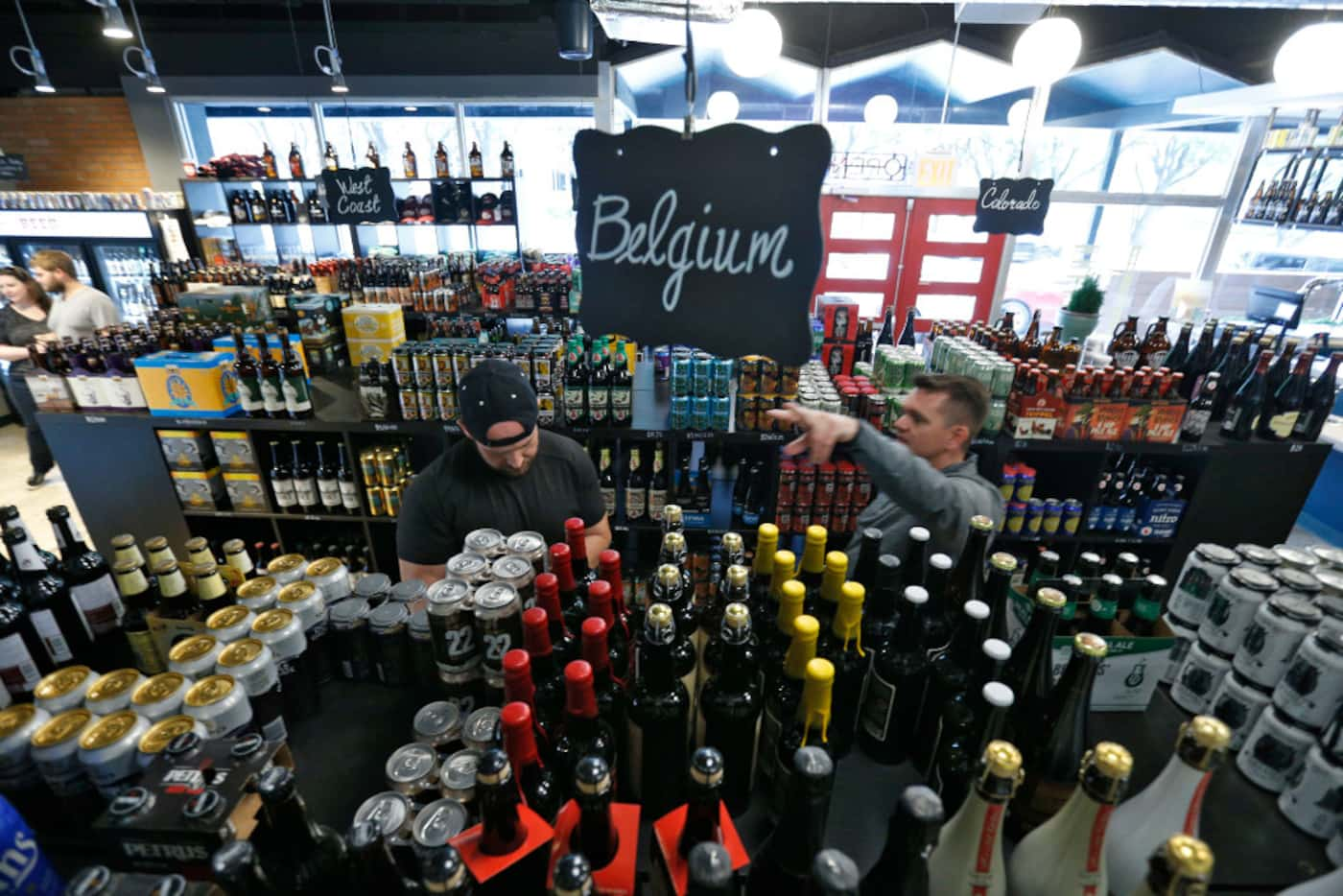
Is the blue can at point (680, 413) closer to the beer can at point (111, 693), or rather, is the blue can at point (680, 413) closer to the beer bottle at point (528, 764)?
the beer bottle at point (528, 764)

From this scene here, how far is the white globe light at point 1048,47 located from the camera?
9.23 feet

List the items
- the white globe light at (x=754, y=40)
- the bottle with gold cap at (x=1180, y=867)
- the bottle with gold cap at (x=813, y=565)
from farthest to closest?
1. the white globe light at (x=754, y=40)
2. the bottle with gold cap at (x=813, y=565)
3. the bottle with gold cap at (x=1180, y=867)

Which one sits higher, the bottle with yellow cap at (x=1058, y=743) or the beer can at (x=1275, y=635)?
the beer can at (x=1275, y=635)

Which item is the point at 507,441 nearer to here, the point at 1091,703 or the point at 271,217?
the point at 1091,703

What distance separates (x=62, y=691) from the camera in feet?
3.48

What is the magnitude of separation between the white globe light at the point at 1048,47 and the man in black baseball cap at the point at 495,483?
2859 mm

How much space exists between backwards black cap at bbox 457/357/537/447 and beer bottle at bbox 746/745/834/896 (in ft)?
4.61

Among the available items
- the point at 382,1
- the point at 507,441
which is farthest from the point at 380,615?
the point at 382,1

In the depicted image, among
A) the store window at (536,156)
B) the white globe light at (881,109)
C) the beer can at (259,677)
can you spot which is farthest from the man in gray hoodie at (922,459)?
the store window at (536,156)

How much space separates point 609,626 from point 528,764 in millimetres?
290

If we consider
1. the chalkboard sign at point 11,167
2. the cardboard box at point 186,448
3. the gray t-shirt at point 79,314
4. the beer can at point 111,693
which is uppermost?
the chalkboard sign at point 11,167

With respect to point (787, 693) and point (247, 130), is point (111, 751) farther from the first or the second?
point (247, 130)

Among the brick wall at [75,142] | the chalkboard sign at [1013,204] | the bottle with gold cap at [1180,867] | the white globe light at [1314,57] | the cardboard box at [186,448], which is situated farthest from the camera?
the brick wall at [75,142]

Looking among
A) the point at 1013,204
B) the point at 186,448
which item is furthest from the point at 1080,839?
the point at 1013,204
